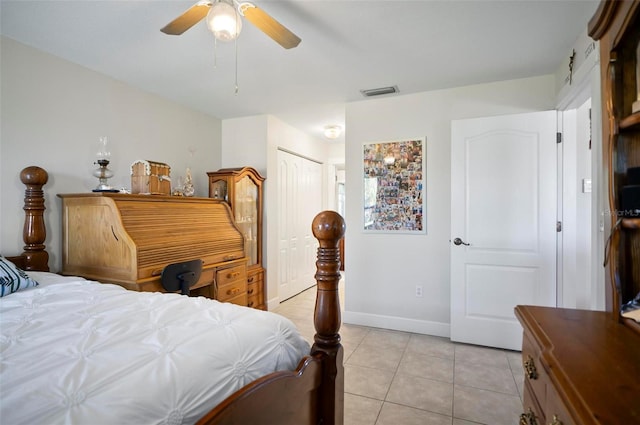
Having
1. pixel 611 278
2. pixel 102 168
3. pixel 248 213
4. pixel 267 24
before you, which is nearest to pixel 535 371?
pixel 611 278

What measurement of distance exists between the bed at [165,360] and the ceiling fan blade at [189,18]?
4.06 ft

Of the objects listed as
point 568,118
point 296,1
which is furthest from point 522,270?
point 296,1

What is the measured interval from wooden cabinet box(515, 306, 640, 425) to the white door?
5.67ft

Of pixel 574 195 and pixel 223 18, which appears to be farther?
pixel 574 195

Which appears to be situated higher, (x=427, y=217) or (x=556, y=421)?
(x=427, y=217)

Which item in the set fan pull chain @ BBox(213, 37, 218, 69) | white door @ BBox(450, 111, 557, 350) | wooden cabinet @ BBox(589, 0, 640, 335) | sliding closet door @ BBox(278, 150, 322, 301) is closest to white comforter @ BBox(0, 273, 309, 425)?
wooden cabinet @ BBox(589, 0, 640, 335)

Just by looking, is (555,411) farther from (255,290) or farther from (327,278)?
(255,290)

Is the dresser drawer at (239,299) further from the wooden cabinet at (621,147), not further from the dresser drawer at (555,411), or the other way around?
the wooden cabinet at (621,147)

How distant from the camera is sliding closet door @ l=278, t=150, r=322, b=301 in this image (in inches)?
162

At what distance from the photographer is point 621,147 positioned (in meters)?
1.01

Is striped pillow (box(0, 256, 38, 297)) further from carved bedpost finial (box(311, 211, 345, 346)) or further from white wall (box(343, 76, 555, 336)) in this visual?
white wall (box(343, 76, 555, 336))

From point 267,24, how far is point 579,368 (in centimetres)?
182

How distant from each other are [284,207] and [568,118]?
3047mm

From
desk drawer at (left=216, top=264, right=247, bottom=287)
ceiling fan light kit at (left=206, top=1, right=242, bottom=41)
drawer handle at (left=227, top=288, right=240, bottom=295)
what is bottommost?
drawer handle at (left=227, top=288, right=240, bottom=295)
